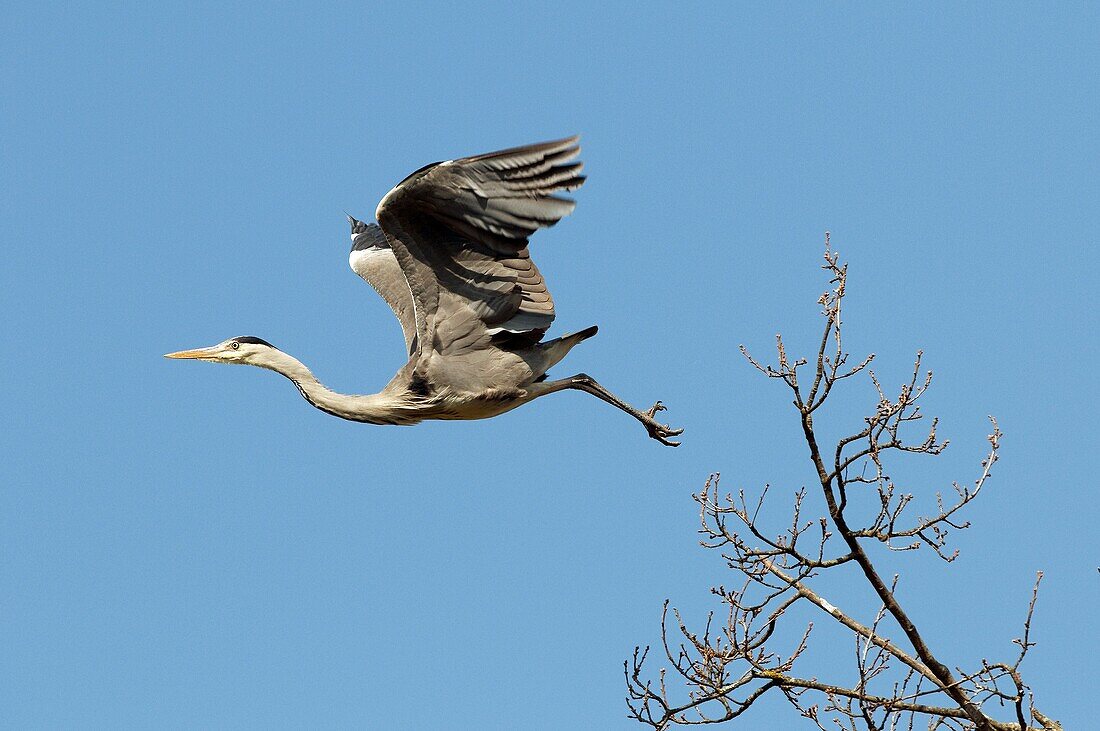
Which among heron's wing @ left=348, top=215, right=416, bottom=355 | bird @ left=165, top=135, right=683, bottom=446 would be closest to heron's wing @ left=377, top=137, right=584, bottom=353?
bird @ left=165, top=135, right=683, bottom=446

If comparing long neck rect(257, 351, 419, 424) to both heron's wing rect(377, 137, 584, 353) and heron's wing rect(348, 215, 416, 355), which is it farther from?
heron's wing rect(348, 215, 416, 355)

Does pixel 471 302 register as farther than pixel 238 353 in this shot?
No

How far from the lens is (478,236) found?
8508 millimetres

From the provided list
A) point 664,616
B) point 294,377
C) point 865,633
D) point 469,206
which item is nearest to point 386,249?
point 294,377

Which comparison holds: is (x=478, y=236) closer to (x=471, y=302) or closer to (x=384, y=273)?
(x=471, y=302)

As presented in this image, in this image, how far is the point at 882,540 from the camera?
6414mm

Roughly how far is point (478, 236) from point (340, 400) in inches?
69.0

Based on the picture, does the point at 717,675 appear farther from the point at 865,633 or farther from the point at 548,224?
the point at 548,224

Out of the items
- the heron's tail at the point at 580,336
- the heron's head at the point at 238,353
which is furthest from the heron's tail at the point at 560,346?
the heron's head at the point at 238,353

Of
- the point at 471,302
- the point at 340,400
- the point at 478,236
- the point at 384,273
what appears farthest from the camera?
the point at 384,273

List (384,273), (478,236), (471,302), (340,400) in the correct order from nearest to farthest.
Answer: (478,236) → (471,302) → (340,400) → (384,273)

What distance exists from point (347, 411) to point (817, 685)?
157 inches

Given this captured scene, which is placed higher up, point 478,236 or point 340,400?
point 478,236

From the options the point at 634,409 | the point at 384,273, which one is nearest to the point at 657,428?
the point at 634,409
